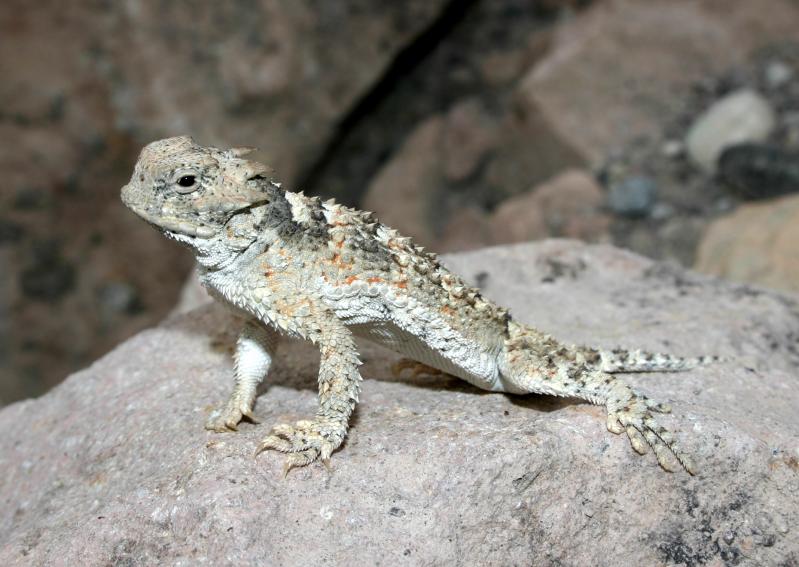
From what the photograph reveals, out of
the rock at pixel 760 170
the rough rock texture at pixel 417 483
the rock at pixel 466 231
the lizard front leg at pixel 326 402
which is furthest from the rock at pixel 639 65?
the lizard front leg at pixel 326 402

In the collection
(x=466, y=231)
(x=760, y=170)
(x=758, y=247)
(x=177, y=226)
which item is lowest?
(x=177, y=226)

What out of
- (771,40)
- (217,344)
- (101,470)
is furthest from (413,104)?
(101,470)

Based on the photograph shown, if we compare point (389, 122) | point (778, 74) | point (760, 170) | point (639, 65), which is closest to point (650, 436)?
point (760, 170)

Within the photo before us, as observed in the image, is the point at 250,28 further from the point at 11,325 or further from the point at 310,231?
the point at 310,231

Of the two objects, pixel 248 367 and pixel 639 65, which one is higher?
pixel 639 65

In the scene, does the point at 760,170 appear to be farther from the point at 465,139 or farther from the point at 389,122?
the point at 389,122

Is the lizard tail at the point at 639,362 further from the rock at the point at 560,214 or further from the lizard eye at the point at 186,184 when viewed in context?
the rock at the point at 560,214
